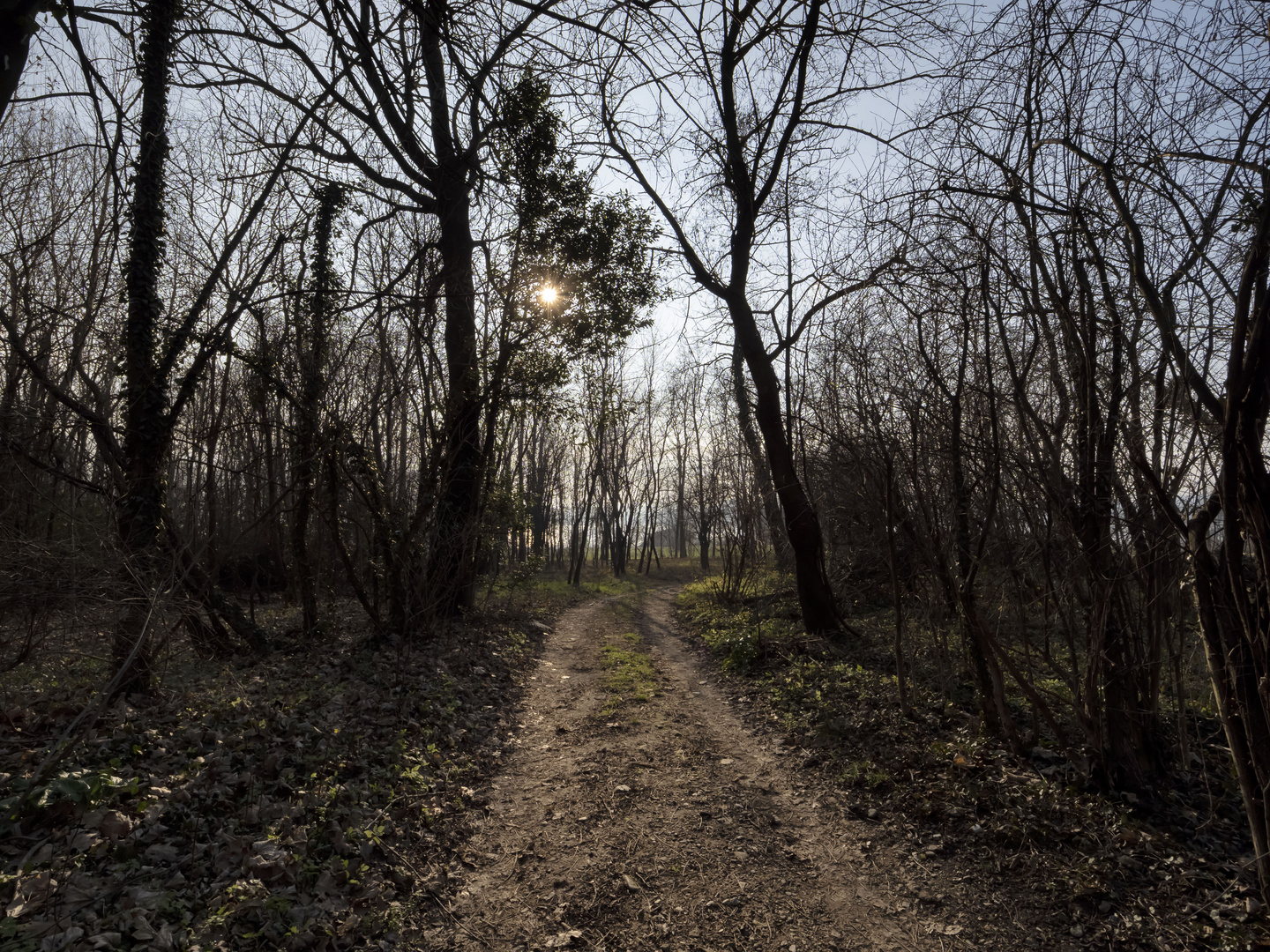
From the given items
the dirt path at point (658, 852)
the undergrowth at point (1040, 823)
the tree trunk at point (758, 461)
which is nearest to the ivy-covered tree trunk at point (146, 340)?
the dirt path at point (658, 852)

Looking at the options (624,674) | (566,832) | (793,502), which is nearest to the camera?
(566,832)

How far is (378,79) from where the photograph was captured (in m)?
3.15

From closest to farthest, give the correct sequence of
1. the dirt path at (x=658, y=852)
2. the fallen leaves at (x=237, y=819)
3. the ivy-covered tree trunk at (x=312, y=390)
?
1. the fallen leaves at (x=237, y=819)
2. the dirt path at (x=658, y=852)
3. the ivy-covered tree trunk at (x=312, y=390)

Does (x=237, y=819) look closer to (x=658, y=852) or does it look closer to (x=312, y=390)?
(x=658, y=852)

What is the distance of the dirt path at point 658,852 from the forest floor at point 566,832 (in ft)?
0.07

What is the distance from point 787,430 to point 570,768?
632cm

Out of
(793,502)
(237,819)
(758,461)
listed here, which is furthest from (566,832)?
(758,461)

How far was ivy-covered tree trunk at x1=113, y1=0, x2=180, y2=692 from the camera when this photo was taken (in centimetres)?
656

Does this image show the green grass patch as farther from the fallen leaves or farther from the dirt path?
the fallen leaves

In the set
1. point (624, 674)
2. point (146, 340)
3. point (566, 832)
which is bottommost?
point (566, 832)

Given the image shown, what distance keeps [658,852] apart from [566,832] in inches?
28.3

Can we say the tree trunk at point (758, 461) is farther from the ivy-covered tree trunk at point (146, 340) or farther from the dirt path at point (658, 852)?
the ivy-covered tree trunk at point (146, 340)

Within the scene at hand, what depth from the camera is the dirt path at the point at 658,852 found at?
3.37 meters

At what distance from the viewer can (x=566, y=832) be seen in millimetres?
4465
